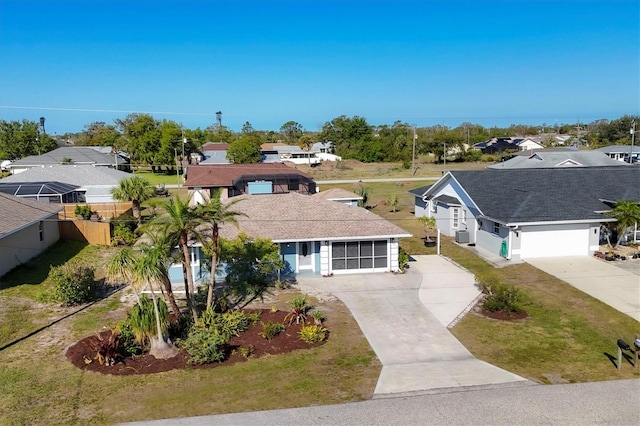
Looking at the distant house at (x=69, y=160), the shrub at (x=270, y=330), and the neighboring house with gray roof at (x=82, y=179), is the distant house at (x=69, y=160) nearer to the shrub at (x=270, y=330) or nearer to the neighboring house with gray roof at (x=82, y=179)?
the neighboring house with gray roof at (x=82, y=179)

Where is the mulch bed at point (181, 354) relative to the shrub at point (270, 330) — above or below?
below

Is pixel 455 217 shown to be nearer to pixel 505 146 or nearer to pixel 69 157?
pixel 69 157

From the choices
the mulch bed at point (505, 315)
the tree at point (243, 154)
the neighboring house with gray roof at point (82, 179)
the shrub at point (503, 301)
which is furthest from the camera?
the tree at point (243, 154)

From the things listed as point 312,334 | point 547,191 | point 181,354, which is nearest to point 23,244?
point 181,354

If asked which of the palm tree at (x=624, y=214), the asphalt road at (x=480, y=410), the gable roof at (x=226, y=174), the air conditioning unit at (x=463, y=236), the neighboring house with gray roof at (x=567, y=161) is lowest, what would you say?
the asphalt road at (x=480, y=410)

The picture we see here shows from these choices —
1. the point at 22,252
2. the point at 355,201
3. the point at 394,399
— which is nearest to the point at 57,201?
the point at 22,252

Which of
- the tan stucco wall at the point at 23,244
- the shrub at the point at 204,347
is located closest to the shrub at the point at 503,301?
the shrub at the point at 204,347
